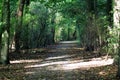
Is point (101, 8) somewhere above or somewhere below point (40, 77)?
above

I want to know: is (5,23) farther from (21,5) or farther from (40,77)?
(21,5)

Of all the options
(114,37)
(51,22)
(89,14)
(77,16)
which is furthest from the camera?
(51,22)

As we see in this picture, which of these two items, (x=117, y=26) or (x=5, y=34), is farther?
(x=5, y=34)

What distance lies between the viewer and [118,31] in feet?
40.4

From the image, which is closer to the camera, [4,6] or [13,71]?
[13,71]

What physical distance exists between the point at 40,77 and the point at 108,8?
996cm

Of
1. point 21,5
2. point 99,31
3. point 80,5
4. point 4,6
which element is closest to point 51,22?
point 80,5

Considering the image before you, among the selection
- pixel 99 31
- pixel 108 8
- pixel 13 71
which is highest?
pixel 108 8

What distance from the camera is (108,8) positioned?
22.4 meters

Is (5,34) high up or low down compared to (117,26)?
down

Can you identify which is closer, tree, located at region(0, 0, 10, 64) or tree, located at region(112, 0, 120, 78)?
tree, located at region(112, 0, 120, 78)

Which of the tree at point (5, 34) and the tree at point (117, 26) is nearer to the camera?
the tree at point (117, 26)

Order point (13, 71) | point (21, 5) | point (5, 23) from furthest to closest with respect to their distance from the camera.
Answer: point (21, 5) < point (5, 23) < point (13, 71)

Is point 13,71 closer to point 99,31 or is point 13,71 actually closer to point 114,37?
point 114,37
